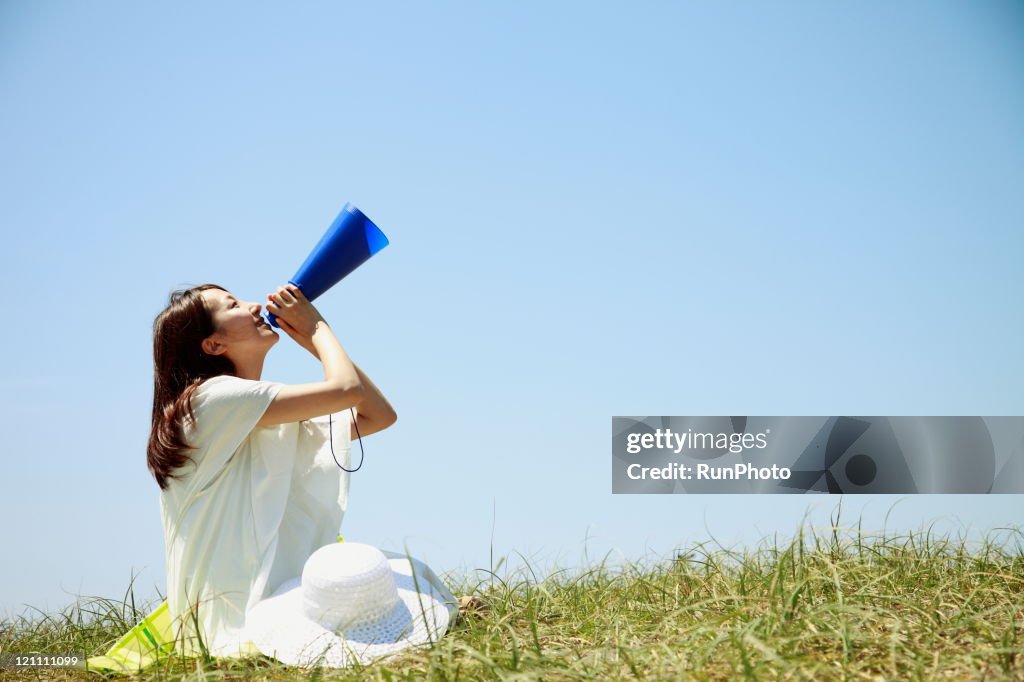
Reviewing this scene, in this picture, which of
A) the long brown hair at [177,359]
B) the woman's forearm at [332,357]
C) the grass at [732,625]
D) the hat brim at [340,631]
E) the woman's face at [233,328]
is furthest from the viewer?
the woman's face at [233,328]

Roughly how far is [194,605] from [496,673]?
1750 mm

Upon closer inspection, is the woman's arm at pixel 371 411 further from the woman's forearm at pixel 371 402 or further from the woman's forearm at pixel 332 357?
the woman's forearm at pixel 332 357

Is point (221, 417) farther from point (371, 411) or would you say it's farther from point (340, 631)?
point (340, 631)

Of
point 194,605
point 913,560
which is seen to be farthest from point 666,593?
point 194,605

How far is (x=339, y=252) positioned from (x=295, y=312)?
1.20 ft

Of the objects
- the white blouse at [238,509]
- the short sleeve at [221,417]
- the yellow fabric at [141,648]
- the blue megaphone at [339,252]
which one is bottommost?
the yellow fabric at [141,648]

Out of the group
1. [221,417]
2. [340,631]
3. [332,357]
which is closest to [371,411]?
[332,357]

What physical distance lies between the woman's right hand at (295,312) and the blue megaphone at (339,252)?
0.15 ft

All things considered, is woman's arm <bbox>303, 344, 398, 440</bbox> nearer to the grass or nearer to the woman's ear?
the woman's ear

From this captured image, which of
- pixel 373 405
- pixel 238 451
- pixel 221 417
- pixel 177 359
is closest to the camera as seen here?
pixel 221 417

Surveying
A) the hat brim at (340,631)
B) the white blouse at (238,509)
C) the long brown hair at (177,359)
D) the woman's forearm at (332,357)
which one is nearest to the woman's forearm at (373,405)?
the woman's forearm at (332,357)

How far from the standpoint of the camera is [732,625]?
10.5 feet

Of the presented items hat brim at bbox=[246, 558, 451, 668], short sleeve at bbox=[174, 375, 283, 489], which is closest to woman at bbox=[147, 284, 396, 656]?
short sleeve at bbox=[174, 375, 283, 489]

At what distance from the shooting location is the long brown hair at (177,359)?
168 inches
